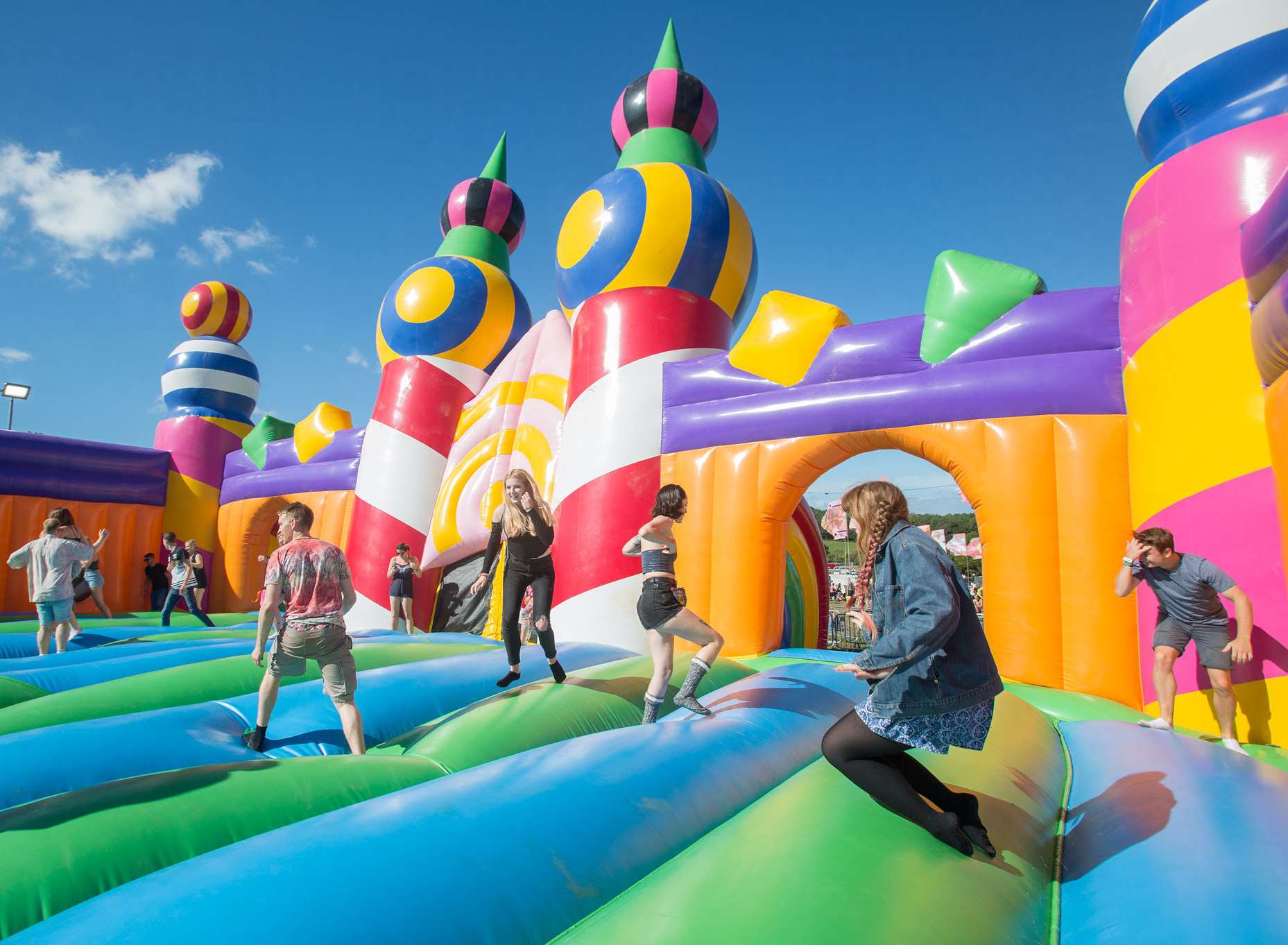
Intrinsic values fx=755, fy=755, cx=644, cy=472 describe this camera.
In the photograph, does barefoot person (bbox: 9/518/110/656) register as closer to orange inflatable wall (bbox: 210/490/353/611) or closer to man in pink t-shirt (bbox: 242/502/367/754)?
man in pink t-shirt (bbox: 242/502/367/754)

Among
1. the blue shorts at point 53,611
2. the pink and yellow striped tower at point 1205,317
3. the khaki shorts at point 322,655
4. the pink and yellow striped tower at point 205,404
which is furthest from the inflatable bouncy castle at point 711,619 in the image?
the pink and yellow striped tower at point 205,404

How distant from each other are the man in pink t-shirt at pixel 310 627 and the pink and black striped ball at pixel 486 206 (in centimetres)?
651

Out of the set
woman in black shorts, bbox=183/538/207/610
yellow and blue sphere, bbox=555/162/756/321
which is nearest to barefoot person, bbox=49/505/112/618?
woman in black shorts, bbox=183/538/207/610

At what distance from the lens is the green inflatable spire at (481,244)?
853 centimetres

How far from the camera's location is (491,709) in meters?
2.99

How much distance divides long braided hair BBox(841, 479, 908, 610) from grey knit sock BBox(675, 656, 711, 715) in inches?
44.6

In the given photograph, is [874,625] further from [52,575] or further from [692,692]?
[52,575]

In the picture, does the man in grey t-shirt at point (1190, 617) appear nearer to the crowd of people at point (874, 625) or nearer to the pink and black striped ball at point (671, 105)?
the crowd of people at point (874, 625)

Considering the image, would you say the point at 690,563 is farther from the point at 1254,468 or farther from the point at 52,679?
the point at 52,679

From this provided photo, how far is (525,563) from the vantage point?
3654mm

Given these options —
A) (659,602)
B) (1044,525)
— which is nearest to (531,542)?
(659,602)

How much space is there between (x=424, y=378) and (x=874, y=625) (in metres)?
6.85

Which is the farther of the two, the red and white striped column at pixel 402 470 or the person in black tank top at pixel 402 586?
the red and white striped column at pixel 402 470

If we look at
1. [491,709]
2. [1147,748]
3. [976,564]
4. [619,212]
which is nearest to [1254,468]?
[1147,748]
